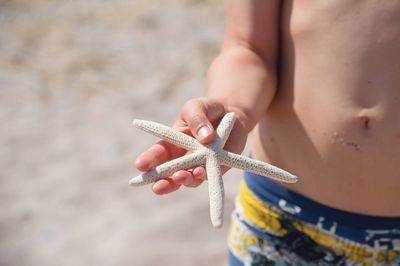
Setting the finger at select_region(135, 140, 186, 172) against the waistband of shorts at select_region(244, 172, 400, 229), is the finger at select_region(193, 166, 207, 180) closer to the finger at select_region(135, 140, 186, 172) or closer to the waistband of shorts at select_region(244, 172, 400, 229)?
the finger at select_region(135, 140, 186, 172)

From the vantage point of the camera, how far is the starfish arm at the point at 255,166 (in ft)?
4.00

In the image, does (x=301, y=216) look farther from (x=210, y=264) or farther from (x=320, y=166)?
(x=210, y=264)

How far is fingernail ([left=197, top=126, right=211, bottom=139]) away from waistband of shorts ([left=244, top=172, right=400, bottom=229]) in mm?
396

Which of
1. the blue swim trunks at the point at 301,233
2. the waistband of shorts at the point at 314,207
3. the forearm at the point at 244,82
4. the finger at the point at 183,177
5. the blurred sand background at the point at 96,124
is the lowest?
the blurred sand background at the point at 96,124

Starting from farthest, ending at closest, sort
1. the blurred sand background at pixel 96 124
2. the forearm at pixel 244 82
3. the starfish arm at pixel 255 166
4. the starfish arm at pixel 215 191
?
the blurred sand background at pixel 96 124 < the forearm at pixel 244 82 < the starfish arm at pixel 255 166 < the starfish arm at pixel 215 191

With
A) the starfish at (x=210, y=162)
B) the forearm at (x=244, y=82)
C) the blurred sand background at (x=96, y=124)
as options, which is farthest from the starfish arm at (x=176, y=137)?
the blurred sand background at (x=96, y=124)

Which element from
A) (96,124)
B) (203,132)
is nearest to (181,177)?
(203,132)

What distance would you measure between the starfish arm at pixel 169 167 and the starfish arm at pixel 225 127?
2.0 inches

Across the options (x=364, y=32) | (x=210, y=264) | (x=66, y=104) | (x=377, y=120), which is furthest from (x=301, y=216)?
(x=66, y=104)

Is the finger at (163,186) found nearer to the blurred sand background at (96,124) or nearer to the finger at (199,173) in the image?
the finger at (199,173)

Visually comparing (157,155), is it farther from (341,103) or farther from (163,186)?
(341,103)

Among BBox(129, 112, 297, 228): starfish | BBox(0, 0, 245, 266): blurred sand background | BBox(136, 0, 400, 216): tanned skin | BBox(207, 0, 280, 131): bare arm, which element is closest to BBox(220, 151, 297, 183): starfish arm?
BBox(129, 112, 297, 228): starfish

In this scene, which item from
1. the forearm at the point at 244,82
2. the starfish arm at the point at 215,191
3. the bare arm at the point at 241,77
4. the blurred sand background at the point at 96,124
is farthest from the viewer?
the blurred sand background at the point at 96,124

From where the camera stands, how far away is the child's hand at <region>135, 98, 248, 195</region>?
1.18m
